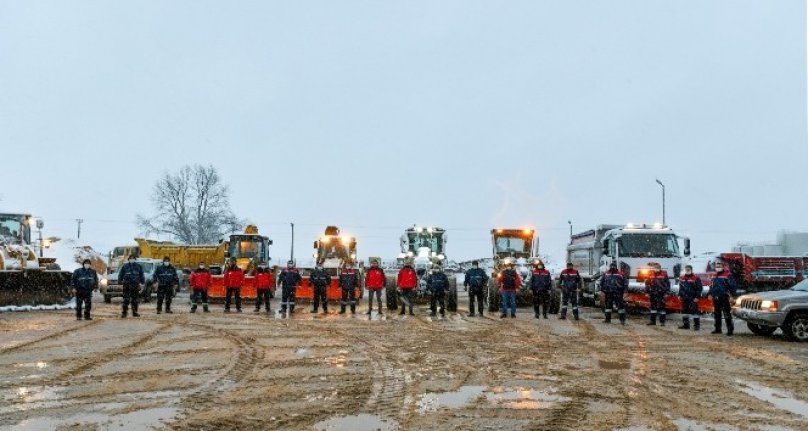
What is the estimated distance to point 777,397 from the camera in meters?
7.43

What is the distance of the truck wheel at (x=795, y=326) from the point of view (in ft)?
43.4

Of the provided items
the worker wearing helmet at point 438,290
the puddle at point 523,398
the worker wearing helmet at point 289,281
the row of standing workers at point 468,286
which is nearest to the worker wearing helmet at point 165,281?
the row of standing workers at point 468,286

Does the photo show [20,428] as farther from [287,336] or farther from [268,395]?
[287,336]

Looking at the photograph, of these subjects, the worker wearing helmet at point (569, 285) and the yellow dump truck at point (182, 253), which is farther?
the yellow dump truck at point (182, 253)

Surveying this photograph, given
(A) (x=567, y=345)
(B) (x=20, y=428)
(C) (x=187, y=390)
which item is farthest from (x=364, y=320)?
(B) (x=20, y=428)

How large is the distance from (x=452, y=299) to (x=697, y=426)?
14.6 meters

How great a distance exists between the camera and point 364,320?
55.1 ft

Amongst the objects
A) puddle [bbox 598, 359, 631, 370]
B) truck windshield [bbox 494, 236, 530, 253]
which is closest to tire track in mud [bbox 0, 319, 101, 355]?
puddle [bbox 598, 359, 631, 370]

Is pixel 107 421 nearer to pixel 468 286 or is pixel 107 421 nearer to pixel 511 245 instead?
pixel 468 286

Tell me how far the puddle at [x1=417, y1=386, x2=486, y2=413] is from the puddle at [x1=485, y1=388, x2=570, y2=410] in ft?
0.60

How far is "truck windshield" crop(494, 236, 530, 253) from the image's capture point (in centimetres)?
2455

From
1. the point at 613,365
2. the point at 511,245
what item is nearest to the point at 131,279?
the point at 613,365

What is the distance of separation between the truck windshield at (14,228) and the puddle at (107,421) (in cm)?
1746

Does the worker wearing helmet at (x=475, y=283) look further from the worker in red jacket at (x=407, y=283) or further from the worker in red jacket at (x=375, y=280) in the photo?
the worker in red jacket at (x=375, y=280)
